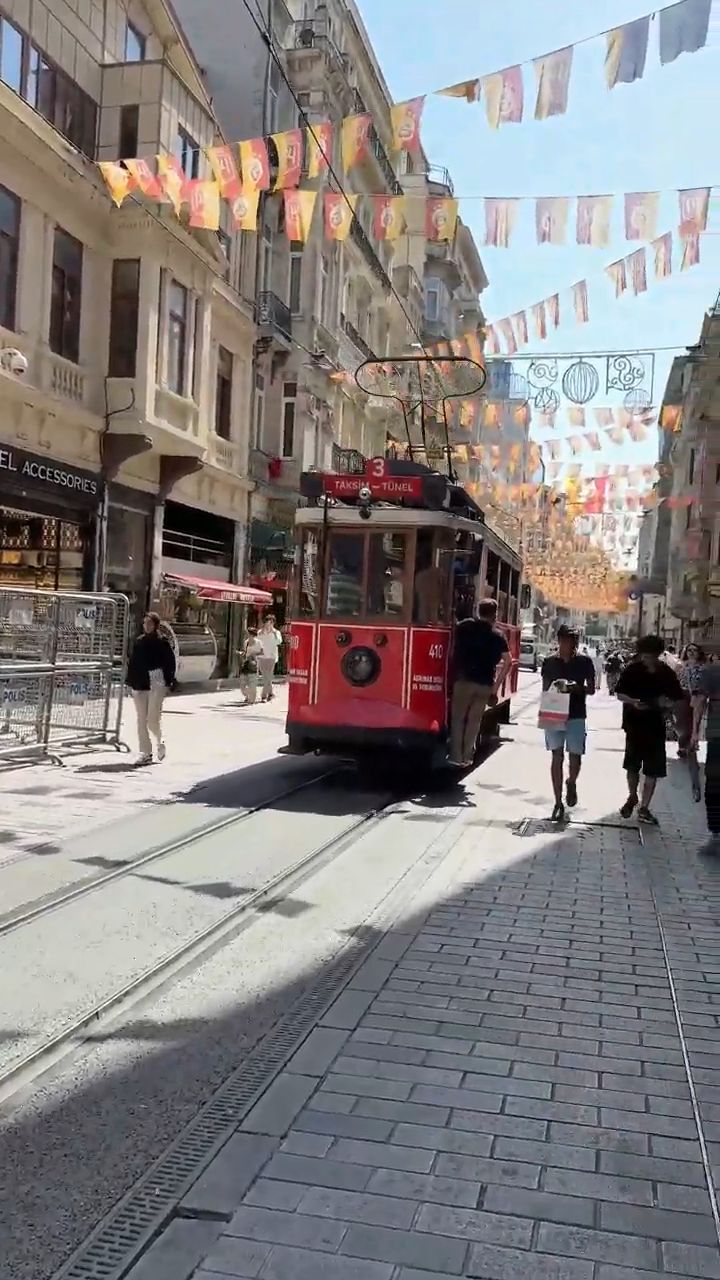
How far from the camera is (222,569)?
2731cm

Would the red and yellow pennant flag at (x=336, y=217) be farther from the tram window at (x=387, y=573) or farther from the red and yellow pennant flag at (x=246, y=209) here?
the tram window at (x=387, y=573)

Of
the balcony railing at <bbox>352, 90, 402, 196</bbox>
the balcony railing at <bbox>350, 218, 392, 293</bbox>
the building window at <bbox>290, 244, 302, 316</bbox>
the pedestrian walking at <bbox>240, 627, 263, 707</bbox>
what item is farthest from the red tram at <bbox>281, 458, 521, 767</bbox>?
the balcony railing at <bbox>352, 90, 402, 196</bbox>

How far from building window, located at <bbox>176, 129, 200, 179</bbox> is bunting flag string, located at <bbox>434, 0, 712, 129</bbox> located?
11.4m

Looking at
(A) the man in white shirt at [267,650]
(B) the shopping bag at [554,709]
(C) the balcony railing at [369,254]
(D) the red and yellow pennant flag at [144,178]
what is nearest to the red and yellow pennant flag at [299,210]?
(D) the red and yellow pennant flag at [144,178]

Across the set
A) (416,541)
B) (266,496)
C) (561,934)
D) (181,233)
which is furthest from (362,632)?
(266,496)

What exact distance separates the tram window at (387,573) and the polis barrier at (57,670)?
10.7ft

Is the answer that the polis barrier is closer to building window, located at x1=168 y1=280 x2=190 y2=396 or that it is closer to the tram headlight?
the tram headlight

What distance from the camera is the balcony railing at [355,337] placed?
35.0 m

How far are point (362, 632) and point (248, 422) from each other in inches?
674

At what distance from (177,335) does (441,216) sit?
8686 millimetres

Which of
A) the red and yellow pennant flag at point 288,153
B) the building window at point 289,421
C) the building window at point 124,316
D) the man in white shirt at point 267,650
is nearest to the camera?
the red and yellow pennant flag at point 288,153

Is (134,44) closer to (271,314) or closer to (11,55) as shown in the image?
(11,55)

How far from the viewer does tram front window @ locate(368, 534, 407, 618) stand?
1167 cm

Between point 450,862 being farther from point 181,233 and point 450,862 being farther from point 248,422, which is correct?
point 248,422
